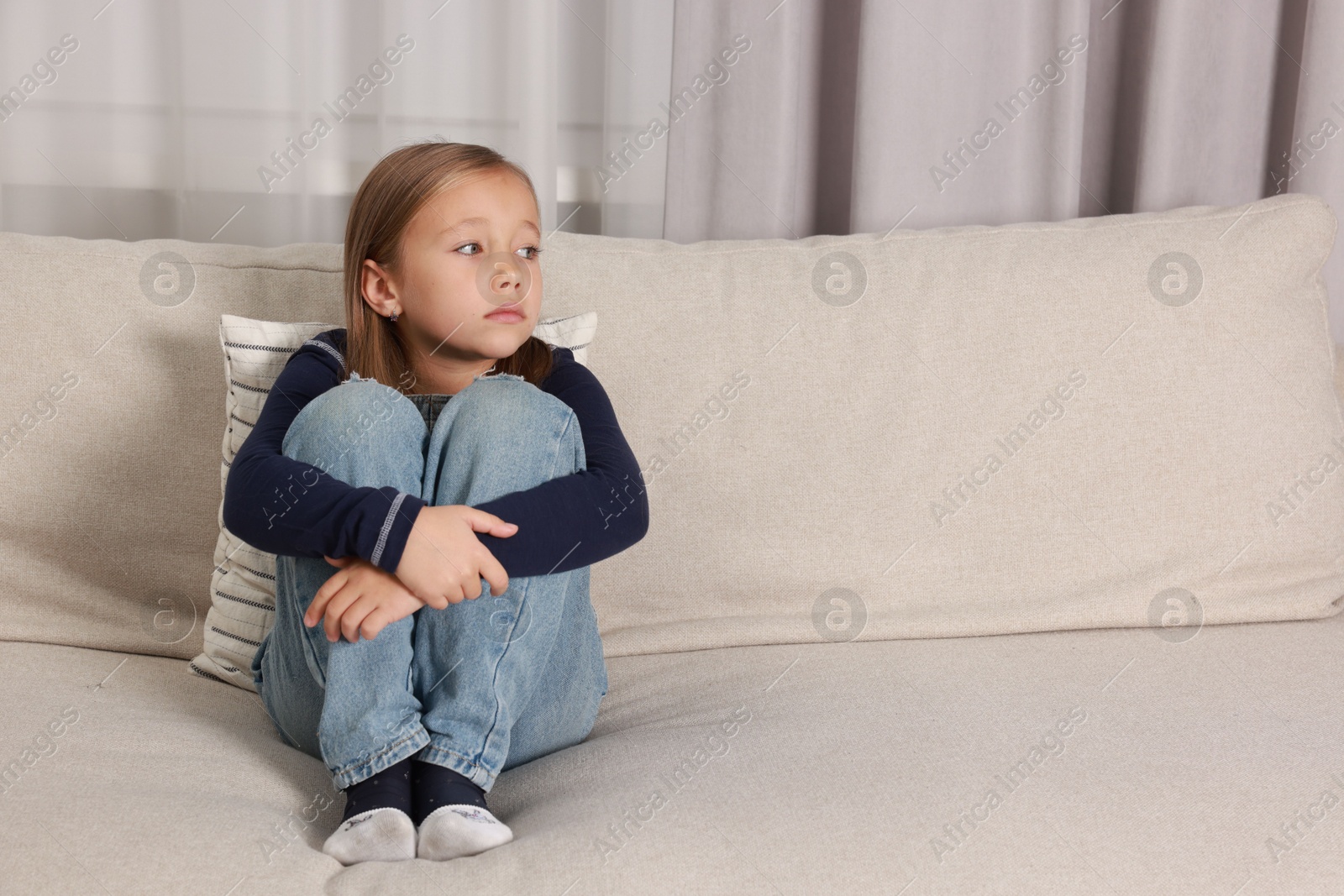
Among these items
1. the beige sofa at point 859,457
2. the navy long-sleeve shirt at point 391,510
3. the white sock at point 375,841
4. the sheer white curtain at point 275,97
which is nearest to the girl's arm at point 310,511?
the navy long-sleeve shirt at point 391,510

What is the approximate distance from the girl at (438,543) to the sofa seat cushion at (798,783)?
0.06m

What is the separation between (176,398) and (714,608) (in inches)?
26.8

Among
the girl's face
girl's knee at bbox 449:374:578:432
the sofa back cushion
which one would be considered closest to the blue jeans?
girl's knee at bbox 449:374:578:432

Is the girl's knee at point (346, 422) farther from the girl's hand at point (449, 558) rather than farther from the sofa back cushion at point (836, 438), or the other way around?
the sofa back cushion at point (836, 438)

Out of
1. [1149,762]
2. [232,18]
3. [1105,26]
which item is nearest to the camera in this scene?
[1149,762]

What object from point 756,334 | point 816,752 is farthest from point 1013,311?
point 816,752

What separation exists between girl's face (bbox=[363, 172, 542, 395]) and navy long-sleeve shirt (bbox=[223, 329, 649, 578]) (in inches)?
6.0

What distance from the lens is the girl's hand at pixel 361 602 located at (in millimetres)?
847

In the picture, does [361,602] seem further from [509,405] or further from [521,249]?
[521,249]

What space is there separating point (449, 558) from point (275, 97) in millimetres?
1110

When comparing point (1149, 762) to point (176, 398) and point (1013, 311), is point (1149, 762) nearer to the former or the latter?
point (1013, 311)

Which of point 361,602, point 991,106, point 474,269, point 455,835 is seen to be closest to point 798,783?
point 455,835

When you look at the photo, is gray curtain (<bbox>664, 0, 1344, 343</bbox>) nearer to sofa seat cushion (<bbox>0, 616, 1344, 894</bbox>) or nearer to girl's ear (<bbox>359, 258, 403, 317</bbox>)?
girl's ear (<bbox>359, 258, 403, 317</bbox>)

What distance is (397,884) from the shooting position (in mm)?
753
